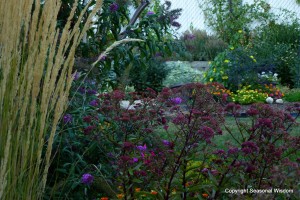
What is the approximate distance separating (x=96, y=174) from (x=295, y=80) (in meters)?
7.65

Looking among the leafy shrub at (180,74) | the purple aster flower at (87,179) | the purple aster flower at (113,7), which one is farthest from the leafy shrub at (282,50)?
the purple aster flower at (87,179)

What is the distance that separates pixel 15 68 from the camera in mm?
2096

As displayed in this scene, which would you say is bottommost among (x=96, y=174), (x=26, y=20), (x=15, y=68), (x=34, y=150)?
(x=96, y=174)

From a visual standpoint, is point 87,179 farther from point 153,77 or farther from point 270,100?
point 153,77

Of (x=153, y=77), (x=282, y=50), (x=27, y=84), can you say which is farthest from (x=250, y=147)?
(x=282, y=50)

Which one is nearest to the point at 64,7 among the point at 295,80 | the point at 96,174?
the point at 96,174

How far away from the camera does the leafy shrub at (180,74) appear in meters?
10.6

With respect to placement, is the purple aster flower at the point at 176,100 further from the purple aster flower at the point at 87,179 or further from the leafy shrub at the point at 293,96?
the leafy shrub at the point at 293,96

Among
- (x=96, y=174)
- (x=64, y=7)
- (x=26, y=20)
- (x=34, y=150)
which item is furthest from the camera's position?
(x=64, y=7)

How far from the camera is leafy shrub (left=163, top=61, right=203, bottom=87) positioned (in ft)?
34.8

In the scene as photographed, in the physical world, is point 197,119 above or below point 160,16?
below

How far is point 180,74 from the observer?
1108 centimetres

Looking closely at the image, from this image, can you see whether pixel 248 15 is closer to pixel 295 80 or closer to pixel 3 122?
pixel 295 80

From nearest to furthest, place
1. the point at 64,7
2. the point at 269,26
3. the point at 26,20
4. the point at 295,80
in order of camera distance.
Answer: the point at 26,20 < the point at 64,7 < the point at 295,80 < the point at 269,26
